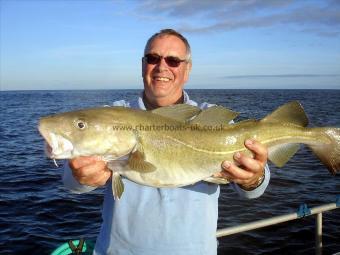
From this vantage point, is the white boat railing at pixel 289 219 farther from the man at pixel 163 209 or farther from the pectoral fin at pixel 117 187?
the pectoral fin at pixel 117 187

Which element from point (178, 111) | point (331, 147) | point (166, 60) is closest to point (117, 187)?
point (178, 111)

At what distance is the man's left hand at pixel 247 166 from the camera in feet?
13.4

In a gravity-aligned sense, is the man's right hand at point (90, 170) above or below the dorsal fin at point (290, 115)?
below

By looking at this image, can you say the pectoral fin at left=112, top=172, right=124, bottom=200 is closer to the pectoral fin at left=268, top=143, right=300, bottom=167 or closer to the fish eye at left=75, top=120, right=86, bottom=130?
the fish eye at left=75, top=120, right=86, bottom=130

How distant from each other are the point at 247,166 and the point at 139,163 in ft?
3.64

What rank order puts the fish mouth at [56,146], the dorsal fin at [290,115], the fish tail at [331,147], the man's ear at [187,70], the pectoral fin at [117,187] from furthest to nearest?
the man's ear at [187,70] < the fish tail at [331,147] < the dorsal fin at [290,115] < the pectoral fin at [117,187] < the fish mouth at [56,146]

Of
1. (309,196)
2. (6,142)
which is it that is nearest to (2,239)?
(309,196)

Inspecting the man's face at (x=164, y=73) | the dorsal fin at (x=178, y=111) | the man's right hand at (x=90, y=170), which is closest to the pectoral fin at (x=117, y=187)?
the man's right hand at (x=90, y=170)

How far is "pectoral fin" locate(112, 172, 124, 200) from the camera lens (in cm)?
395

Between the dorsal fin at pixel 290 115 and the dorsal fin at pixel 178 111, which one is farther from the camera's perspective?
the dorsal fin at pixel 290 115

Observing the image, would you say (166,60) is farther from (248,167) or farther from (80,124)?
(248,167)

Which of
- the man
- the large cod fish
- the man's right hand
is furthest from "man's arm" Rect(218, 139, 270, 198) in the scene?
the man's right hand

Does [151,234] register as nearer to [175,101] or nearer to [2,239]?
[175,101]

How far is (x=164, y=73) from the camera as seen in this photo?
4.73m
